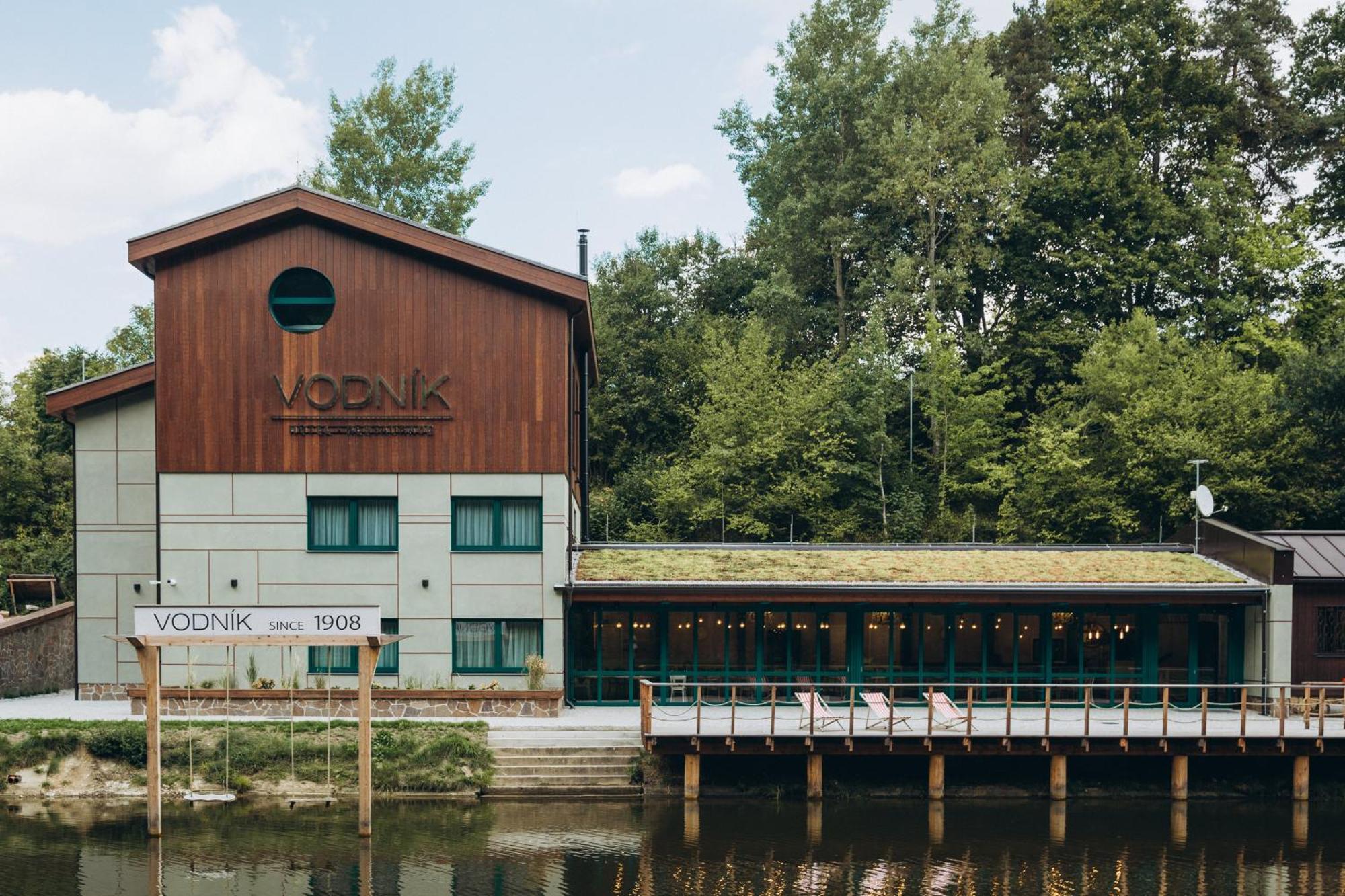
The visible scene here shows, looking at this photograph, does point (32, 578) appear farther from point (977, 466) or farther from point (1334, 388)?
point (1334, 388)

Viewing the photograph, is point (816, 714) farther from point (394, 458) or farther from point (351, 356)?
point (351, 356)

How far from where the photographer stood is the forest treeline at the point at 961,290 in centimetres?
3791

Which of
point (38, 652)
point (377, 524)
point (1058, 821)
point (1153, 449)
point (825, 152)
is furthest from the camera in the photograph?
point (825, 152)

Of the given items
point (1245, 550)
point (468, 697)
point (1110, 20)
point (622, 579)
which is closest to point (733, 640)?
point (622, 579)

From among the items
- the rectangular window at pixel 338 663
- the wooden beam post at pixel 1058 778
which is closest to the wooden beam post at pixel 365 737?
the rectangular window at pixel 338 663

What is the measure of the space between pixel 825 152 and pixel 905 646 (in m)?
24.5

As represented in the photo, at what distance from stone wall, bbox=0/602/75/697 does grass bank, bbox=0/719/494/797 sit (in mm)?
5736

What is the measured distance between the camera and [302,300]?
26.6 meters

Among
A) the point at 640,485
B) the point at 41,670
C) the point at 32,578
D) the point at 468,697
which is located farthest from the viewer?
the point at 640,485

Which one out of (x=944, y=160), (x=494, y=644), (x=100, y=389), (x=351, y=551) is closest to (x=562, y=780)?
(x=494, y=644)

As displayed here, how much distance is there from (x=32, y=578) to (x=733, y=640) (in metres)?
18.9

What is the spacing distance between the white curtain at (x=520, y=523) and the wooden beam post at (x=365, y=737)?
7028mm

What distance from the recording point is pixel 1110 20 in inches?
1772

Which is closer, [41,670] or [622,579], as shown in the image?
[622,579]
